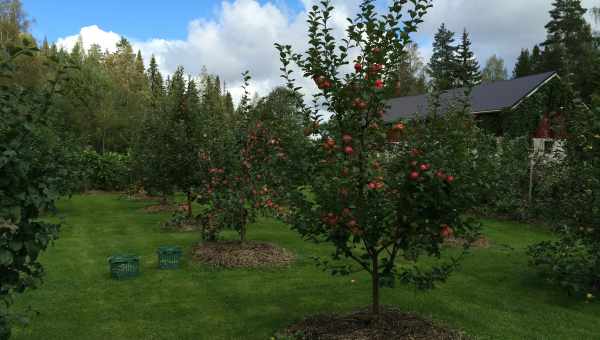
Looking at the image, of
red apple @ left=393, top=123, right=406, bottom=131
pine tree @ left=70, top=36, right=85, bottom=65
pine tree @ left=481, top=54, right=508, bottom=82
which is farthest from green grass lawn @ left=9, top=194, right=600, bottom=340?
pine tree @ left=481, top=54, right=508, bottom=82

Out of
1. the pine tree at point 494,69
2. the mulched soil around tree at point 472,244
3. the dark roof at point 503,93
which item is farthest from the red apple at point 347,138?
the pine tree at point 494,69

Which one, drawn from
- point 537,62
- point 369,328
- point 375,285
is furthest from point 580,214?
point 537,62

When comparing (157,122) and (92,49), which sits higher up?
(92,49)

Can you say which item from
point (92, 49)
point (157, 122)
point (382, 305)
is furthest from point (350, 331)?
point (92, 49)

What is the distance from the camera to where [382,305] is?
6.02m

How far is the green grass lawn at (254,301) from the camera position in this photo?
18.0ft

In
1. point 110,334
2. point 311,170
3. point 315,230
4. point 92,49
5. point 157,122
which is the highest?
point 92,49

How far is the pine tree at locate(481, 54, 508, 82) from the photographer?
59656 millimetres

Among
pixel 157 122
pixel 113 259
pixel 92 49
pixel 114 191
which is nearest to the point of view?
pixel 113 259

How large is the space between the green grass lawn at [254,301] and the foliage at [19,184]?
101 inches

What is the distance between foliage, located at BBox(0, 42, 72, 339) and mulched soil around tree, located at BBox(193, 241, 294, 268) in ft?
17.5

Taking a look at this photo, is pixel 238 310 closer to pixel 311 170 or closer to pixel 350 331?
pixel 350 331

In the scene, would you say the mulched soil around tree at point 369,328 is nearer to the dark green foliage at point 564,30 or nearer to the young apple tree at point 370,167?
the young apple tree at point 370,167

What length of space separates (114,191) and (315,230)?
2028cm
